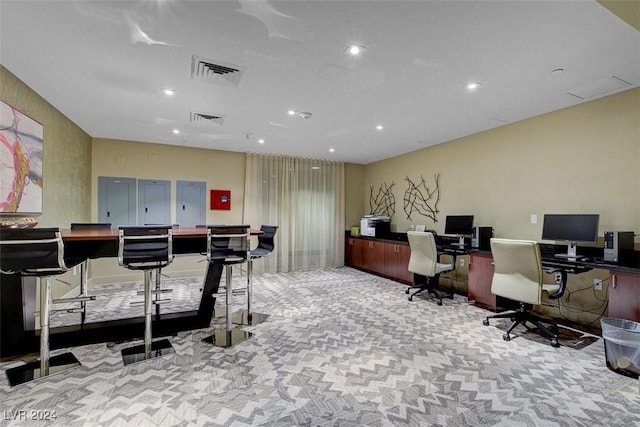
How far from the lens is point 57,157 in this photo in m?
3.97

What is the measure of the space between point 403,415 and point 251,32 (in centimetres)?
289

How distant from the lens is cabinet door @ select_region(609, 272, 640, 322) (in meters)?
2.80

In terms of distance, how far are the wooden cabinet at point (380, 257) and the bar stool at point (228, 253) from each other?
10.9 ft

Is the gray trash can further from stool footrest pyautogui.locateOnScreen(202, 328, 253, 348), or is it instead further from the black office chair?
the black office chair

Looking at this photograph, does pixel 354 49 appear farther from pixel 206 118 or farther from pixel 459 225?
pixel 459 225

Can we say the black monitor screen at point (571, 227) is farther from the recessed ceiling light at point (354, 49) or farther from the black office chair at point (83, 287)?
the black office chair at point (83, 287)

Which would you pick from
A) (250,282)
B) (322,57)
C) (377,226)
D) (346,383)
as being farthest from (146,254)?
(377,226)

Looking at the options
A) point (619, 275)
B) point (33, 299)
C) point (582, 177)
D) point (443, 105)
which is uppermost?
point (443, 105)

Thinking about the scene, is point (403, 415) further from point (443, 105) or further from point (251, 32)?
point (443, 105)

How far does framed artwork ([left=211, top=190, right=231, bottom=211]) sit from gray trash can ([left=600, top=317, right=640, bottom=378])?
5.94 metres

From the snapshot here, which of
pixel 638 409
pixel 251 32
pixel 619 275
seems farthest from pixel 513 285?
pixel 251 32

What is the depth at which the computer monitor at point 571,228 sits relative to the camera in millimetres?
3295

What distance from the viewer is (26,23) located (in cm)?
217

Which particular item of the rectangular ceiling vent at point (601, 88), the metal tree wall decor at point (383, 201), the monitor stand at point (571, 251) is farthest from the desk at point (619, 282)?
the metal tree wall decor at point (383, 201)
